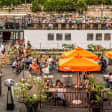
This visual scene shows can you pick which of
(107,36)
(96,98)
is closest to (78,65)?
(96,98)

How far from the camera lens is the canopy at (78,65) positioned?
48.3ft

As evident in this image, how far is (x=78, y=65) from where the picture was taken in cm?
1485

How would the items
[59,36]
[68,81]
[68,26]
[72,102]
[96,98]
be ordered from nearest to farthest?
[96,98] < [72,102] < [68,81] < [59,36] < [68,26]

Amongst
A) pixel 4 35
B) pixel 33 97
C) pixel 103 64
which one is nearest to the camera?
pixel 33 97

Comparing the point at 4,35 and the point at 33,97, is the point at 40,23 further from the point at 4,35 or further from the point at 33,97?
the point at 33,97

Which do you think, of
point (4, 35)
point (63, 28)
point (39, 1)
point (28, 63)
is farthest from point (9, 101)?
point (39, 1)

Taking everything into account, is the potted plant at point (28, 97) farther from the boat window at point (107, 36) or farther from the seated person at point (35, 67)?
the boat window at point (107, 36)

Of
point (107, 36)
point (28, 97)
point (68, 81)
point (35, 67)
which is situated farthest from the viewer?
point (107, 36)

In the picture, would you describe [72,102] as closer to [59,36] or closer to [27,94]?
[27,94]

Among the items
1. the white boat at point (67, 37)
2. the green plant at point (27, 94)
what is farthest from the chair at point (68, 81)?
the white boat at point (67, 37)

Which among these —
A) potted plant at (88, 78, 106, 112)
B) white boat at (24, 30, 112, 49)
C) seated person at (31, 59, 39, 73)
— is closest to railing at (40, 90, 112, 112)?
potted plant at (88, 78, 106, 112)

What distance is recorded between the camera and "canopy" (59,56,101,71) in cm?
1473

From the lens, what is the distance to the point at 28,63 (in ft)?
74.0

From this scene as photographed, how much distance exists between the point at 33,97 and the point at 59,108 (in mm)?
1734
